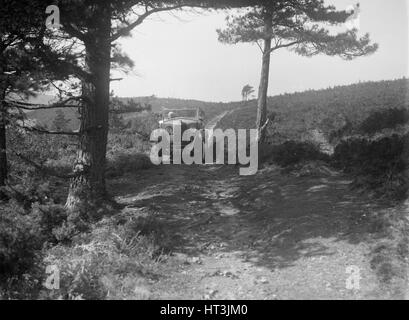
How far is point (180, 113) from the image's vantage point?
837 inches

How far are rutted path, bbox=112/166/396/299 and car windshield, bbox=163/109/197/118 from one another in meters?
7.85

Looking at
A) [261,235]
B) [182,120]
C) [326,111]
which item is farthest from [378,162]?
[326,111]

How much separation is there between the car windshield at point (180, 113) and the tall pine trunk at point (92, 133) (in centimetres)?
1069

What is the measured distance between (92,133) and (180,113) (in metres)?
11.4

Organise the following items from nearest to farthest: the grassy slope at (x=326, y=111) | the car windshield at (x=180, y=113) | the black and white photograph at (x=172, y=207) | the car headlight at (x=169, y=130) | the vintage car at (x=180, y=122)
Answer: the black and white photograph at (x=172, y=207) → the vintage car at (x=180, y=122) → the car headlight at (x=169, y=130) → the car windshield at (x=180, y=113) → the grassy slope at (x=326, y=111)

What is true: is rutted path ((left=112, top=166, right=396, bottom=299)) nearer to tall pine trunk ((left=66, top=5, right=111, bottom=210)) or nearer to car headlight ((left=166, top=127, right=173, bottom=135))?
tall pine trunk ((left=66, top=5, right=111, bottom=210))

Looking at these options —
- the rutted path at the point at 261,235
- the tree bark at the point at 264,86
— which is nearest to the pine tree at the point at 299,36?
the tree bark at the point at 264,86

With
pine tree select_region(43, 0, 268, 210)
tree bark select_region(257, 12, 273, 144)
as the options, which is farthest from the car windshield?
pine tree select_region(43, 0, 268, 210)

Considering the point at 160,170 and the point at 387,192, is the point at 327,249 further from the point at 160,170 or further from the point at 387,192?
the point at 160,170

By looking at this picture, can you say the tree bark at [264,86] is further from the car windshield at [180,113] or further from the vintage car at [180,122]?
the car windshield at [180,113]

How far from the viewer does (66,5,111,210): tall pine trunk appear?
9922mm

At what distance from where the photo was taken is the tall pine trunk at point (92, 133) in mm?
9922

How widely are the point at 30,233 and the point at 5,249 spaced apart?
76 centimetres
